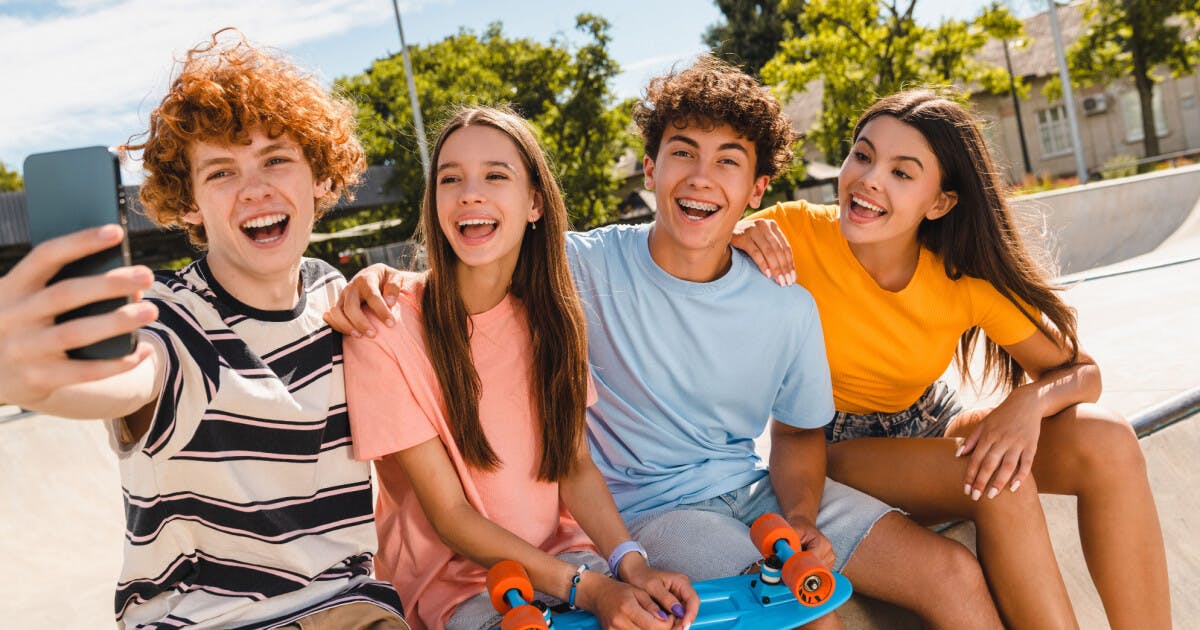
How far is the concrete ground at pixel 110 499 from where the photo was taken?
142 inches

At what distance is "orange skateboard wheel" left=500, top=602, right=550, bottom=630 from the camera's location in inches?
80.7

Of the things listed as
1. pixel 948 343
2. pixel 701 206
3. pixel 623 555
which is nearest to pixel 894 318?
pixel 948 343

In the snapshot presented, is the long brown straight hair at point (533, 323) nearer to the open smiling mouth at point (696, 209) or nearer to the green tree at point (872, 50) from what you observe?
the open smiling mouth at point (696, 209)

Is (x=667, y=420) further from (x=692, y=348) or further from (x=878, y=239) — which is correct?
(x=878, y=239)

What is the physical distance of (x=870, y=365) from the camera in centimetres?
332

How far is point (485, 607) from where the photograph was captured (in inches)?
99.1

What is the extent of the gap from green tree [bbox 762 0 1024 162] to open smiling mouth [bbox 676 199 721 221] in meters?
21.3

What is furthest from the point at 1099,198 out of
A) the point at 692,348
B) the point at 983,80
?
the point at 692,348

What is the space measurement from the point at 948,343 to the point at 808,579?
143 cm

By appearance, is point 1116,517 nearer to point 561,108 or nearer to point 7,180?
point 561,108

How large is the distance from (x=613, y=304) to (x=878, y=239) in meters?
1.01

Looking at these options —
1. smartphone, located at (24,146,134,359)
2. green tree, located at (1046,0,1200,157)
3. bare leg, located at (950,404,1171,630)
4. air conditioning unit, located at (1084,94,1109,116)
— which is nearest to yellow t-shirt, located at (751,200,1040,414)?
bare leg, located at (950,404,1171,630)

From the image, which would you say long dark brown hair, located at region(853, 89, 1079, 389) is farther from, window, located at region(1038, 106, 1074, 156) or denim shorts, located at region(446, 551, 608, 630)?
window, located at region(1038, 106, 1074, 156)

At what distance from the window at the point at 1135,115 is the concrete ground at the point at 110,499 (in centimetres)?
3818
